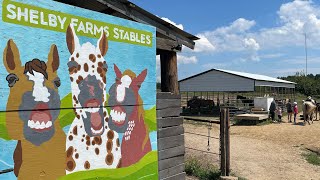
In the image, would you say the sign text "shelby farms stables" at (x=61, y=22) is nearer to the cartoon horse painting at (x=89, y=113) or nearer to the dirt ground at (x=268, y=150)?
the cartoon horse painting at (x=89, y=113)

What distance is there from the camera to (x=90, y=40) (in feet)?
14.0

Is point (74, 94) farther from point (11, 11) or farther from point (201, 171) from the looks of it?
point (201, 171)

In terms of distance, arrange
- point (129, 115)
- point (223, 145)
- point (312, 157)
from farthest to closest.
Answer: point (312, 157) → point (223, 145) → point (129, 115)

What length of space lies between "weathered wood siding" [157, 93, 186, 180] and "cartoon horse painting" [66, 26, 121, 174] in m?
0.96

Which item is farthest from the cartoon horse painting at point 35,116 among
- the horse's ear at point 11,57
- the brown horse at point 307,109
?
the brown horse at point 307,109

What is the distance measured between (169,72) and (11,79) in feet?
9.91

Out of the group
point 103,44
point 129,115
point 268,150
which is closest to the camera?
point 103,44

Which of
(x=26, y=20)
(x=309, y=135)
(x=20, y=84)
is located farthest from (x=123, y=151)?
(x=309, y=135)

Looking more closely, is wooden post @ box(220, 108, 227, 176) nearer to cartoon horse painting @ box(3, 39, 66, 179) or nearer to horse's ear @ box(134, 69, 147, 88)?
horse's ear @ box(134, 69, 147, 88)

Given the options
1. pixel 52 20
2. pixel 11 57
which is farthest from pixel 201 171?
pixel 11 57

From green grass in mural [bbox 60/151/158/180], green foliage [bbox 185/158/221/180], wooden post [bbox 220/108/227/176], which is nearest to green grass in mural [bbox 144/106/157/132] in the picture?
green grass in mural [bbox 60/151/158/180]

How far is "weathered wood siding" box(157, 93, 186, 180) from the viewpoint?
5.31 m

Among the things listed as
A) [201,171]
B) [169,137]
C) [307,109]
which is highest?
[169,137]

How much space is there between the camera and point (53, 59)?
12.6 feet
